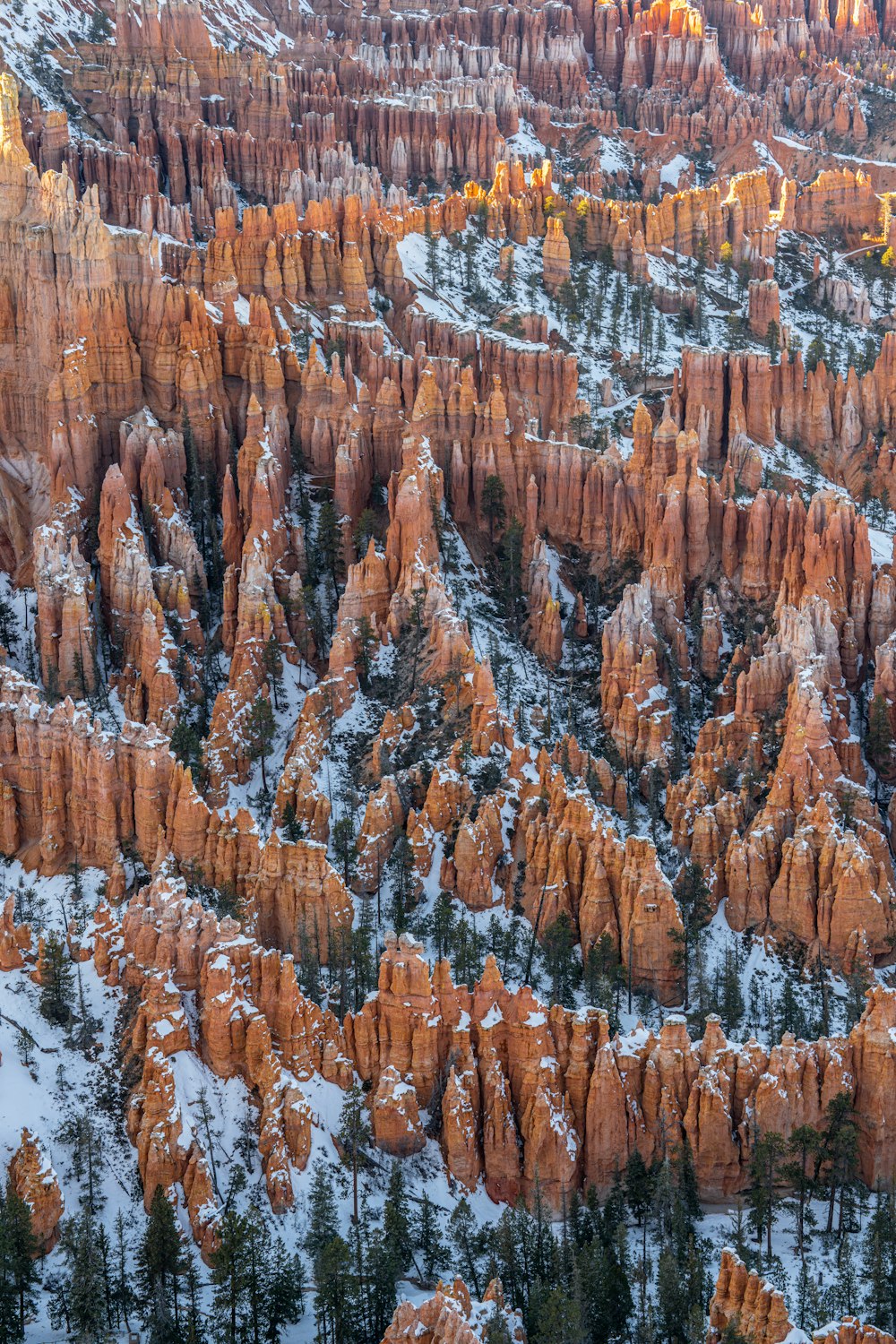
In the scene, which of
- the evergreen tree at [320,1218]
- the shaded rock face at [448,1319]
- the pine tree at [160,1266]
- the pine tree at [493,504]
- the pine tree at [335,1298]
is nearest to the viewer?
the shaded rock face at [448,1319]

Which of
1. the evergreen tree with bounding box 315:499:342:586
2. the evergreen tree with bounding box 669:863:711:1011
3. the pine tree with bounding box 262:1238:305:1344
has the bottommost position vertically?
the pine tree with bounding box 262:1238:305:1344

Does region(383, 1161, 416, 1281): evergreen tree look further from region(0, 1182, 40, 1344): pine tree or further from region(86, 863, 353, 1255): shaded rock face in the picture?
region(0, 1182, 40, 1344): pine tree

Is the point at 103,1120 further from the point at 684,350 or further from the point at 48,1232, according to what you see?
the point at 684,350

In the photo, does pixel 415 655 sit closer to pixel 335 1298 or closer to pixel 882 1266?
pixel 335 1298

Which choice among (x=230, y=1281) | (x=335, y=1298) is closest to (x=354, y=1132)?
(x=230, y=1281)

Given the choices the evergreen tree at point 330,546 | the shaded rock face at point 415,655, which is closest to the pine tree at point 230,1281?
the shaded rock face at point 415,655

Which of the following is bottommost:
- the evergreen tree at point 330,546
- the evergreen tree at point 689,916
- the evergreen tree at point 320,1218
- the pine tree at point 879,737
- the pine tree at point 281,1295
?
the pine tree at point 281,1295

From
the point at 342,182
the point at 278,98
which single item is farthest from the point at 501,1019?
the point at 278,98

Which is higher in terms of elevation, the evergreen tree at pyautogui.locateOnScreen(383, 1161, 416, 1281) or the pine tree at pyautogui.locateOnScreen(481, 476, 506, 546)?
the pine tree at pyautogui.locateOnScreen(481, 476, 506, 546)

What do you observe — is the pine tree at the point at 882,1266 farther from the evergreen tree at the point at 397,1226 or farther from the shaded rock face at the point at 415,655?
the evergreen tree at the point at 397,1226

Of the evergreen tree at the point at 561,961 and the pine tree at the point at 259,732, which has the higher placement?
the pine tree at the point at 259,732

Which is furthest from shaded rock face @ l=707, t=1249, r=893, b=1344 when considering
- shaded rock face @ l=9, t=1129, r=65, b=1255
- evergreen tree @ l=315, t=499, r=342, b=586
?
evergreen tree @ l=315, t=499, r=342, b=586
